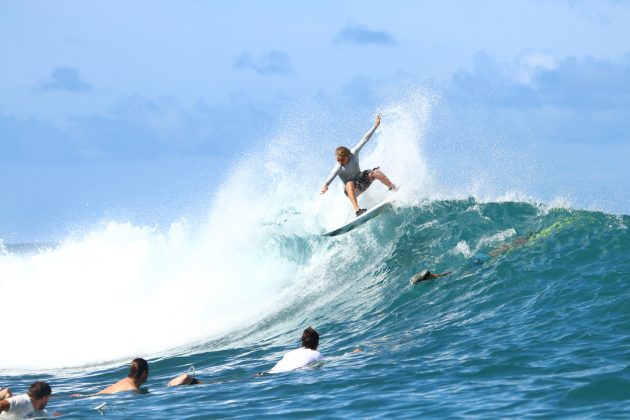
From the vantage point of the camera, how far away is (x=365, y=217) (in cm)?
1820

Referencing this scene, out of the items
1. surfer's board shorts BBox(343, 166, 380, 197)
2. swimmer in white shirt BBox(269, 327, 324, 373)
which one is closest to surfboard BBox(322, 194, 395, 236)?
surfer's board shorts BBox(343, 166, 380, 197)

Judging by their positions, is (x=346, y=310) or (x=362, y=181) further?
(x=362, y=181)

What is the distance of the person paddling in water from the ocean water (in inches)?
57.0

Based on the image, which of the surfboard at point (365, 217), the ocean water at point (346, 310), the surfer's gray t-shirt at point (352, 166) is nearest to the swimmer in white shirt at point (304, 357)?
the ocean water at point (346, 310)

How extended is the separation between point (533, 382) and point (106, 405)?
4992 millimetres

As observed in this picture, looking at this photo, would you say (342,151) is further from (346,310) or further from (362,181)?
Result: (346,310)

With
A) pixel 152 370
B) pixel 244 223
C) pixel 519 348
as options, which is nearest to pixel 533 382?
pixel 519 348

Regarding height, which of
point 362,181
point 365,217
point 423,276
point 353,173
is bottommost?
point 423,276

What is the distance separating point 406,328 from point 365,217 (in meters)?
5.32

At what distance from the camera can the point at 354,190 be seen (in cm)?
1775

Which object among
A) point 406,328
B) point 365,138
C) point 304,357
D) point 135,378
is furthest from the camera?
point 365,138

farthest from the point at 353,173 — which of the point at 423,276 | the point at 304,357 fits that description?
the point at 304,357

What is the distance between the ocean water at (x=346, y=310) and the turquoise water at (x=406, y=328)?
5 centimetres

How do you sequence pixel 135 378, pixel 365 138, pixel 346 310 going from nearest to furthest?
1. pixel 135 378
2. pixel 346 310
3. pixel 365 138
